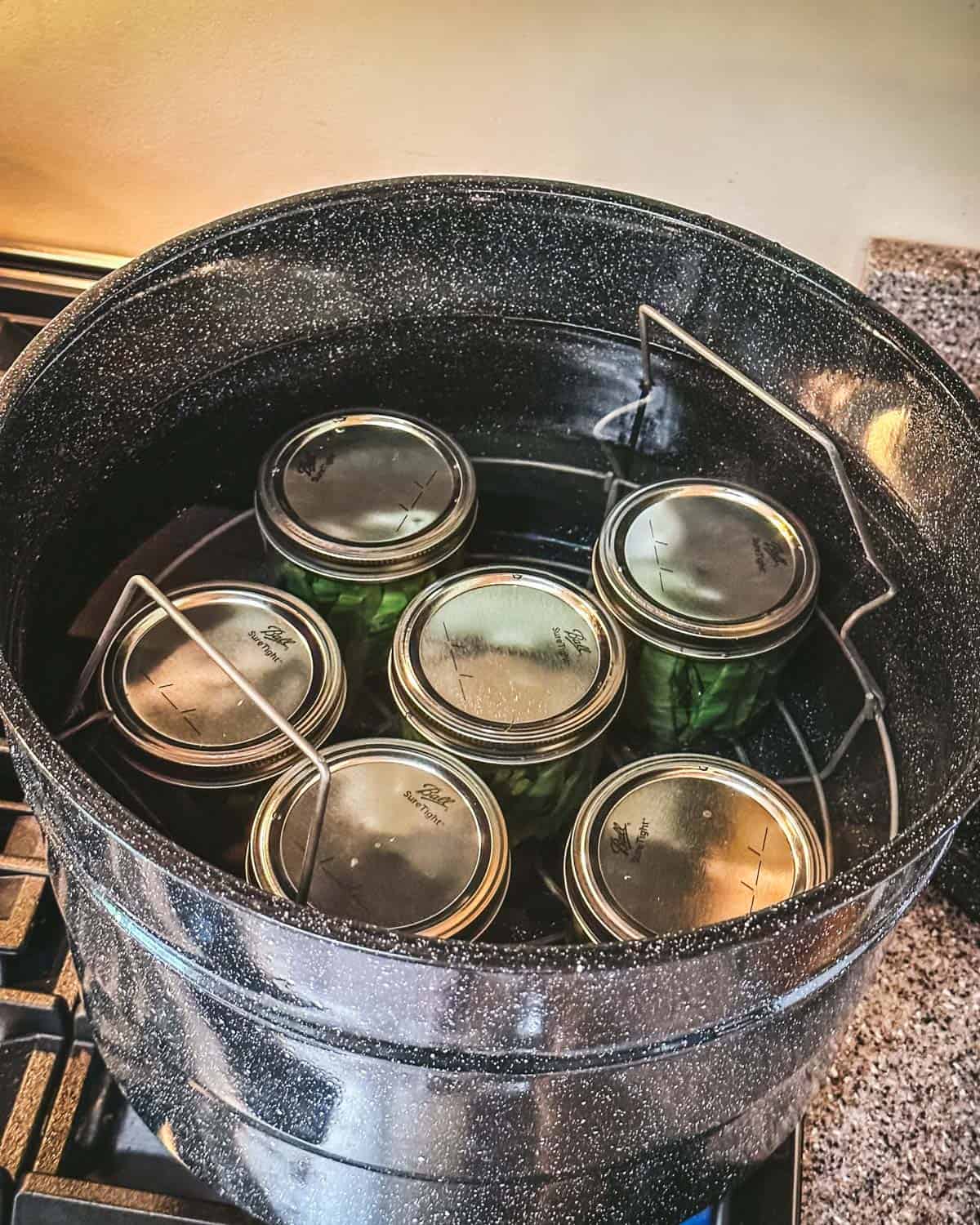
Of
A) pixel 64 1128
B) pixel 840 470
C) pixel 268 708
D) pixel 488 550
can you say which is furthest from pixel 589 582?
pixel 64 1128

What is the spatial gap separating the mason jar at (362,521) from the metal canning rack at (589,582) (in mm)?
66

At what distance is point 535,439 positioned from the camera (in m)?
0.81

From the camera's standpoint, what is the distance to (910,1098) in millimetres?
736

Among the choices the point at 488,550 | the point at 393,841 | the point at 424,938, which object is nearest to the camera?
the point at 424,938

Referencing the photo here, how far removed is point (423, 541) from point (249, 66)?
392 mm

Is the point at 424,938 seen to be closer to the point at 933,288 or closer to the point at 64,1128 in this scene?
the point at 64,1128

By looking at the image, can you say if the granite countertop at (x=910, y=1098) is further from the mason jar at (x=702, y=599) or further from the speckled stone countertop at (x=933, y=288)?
the speckled stone countertop at (x=933, y=288)

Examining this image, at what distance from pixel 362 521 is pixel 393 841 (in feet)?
0.65

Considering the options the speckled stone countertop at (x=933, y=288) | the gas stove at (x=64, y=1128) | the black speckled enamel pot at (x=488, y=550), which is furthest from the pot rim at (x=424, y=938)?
the speckled stone countertop at (x=933, y=288)

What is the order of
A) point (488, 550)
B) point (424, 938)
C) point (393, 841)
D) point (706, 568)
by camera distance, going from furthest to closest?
point (488, 550)
point (706, 568)
point (393, 841)
point (424, 938)

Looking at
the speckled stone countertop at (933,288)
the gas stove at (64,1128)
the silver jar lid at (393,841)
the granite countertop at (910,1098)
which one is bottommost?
the gas stove at (64,1128)

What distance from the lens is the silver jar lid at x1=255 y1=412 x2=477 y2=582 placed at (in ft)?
2.22

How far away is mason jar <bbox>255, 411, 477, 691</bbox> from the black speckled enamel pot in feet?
0.22

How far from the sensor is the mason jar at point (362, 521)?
0.68 metres
